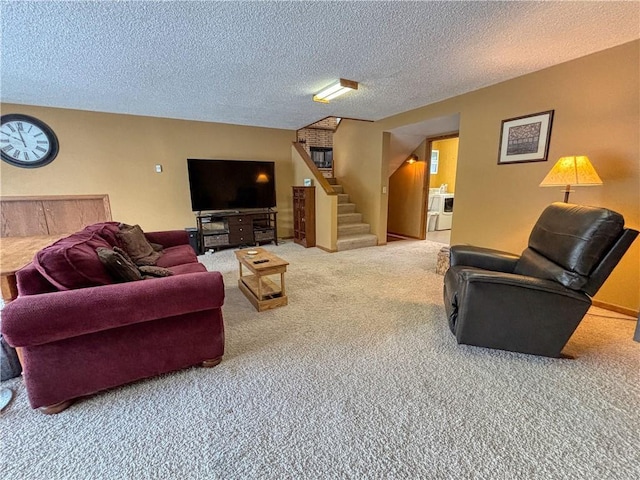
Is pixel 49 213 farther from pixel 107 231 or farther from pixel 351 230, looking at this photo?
pixel 351 230

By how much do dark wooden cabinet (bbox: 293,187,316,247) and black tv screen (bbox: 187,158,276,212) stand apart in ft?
1.64

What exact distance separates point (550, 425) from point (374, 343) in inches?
40.1

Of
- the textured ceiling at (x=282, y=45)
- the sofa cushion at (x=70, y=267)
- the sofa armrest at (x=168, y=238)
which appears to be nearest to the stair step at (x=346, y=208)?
the textured ceiling at (x=282, y=45)

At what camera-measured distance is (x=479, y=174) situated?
353 centimetres

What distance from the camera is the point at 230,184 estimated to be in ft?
16.4

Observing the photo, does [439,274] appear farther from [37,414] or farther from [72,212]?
[72,212]

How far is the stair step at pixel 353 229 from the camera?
5187 millimetres

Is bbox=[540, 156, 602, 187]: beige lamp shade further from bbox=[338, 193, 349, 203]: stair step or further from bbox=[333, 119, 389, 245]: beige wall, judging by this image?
bbox=[338, 193, 349, 203]: stair step

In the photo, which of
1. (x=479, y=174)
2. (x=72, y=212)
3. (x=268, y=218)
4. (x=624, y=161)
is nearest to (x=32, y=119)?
(x=72, y=212)

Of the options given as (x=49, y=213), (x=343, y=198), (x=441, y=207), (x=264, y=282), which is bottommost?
(x=264, y=282)

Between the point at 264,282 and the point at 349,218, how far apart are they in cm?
299

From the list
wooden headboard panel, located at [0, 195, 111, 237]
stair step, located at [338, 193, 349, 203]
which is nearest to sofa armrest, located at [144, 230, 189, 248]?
wooden headboard panel, located at [0, 195, 111, 237]

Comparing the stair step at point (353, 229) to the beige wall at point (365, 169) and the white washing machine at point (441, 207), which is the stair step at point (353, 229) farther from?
the white washing machine at point (441, 207)

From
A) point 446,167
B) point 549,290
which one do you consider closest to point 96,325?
point 549,290
